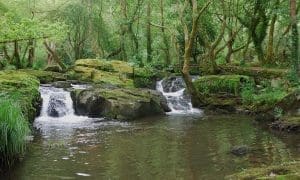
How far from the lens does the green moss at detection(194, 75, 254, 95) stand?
22375mm

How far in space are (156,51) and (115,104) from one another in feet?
71.1

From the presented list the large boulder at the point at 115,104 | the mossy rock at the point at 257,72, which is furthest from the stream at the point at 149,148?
the mossy rock at the point at 257,72

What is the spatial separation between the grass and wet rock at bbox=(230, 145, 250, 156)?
5.25 m

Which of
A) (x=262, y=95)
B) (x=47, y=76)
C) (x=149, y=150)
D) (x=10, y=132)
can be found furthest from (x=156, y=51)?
(x=10, y=132)

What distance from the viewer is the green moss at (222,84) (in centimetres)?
2238

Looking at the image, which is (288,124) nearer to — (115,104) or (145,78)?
(115,104)

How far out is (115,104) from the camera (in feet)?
63.6

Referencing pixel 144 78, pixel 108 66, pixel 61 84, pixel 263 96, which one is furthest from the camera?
pixel 108 66

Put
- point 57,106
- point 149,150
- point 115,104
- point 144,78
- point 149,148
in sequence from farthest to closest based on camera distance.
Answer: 1. point 144,78
2. point 57,106
3. point 115,104
4. point 149,148
5. point 149,150

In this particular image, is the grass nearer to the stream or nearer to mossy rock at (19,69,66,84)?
the stream

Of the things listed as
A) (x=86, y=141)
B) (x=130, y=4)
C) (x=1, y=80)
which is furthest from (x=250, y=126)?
(x=130, y=4)

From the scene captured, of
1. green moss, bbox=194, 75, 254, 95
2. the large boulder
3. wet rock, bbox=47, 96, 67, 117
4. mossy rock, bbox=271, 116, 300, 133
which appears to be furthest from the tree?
mossy rock, bbox=271, 116, 300, 133

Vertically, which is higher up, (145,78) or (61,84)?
(145,78)

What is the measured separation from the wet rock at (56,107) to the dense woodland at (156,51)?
1.38 metres
